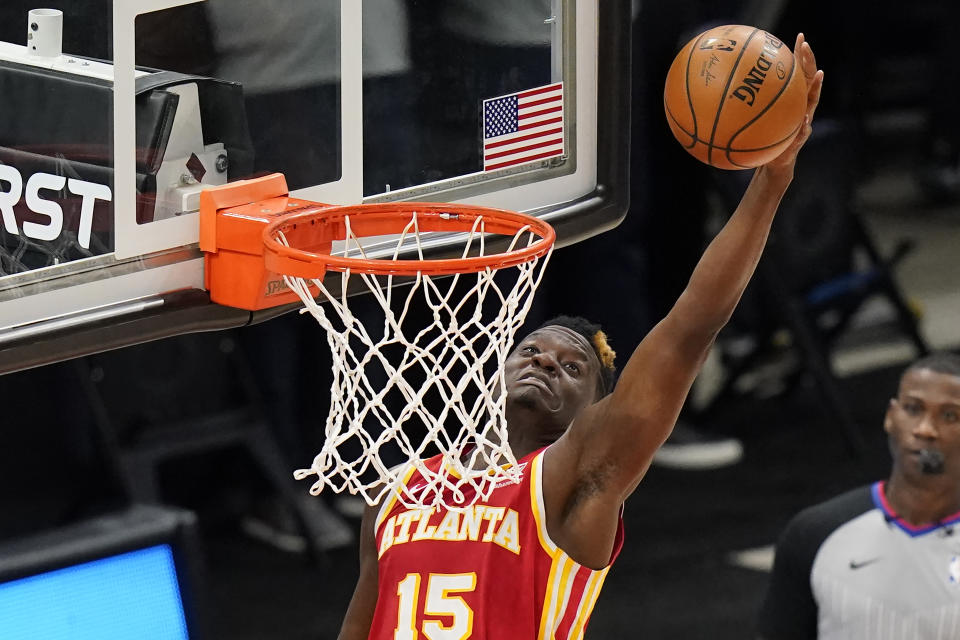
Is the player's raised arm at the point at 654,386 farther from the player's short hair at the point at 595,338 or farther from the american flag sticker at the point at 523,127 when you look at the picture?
the american flag sticker at the point at 523,127

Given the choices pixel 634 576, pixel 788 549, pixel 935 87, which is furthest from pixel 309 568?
pixel 935 87

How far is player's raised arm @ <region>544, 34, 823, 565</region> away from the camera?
2.47 metres

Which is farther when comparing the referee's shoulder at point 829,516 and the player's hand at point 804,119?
the referee's shoulder at point 829,516

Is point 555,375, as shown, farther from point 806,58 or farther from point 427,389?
point 806,58

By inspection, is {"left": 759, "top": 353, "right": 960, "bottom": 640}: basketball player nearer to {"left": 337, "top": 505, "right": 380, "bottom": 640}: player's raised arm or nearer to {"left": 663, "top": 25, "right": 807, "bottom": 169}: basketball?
{"left": 337, "top": 505, "right": 380, "bottom": 640}: player's raised arm

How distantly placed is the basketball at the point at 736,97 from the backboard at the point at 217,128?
907mm

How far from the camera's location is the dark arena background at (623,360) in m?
4.11

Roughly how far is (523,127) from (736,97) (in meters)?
1.26

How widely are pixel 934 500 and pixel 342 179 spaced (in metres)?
1.72

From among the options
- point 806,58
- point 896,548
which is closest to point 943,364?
point 896,548

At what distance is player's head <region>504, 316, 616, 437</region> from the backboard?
51cm

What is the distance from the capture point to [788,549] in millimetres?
4188

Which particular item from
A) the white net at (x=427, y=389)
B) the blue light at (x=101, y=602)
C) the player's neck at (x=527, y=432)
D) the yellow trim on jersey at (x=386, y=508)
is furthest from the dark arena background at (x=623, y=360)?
the yellow trim on jersey at (x=386, y=508)

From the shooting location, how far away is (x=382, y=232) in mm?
3178
